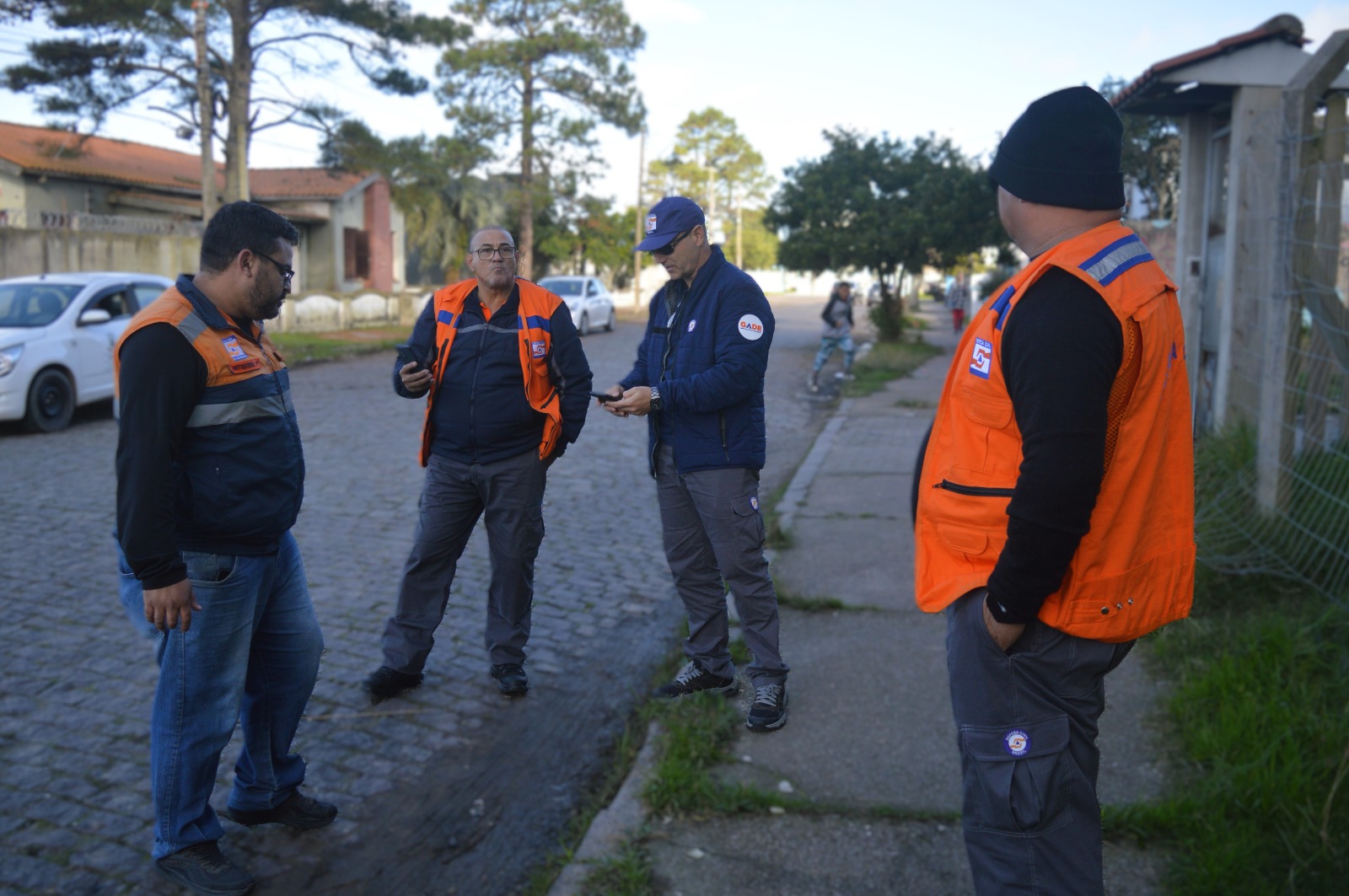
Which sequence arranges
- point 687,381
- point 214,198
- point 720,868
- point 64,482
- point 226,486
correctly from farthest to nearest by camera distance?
1. point 214,198
2. point 64,482
3. point 687,381
4. point 720,868
5. point 226,486

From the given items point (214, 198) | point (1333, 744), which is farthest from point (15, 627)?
point (214, 198)

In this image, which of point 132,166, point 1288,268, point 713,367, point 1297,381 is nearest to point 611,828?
point 713,367

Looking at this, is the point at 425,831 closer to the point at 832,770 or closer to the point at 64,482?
the point at 832,770

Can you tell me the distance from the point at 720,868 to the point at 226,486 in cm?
196

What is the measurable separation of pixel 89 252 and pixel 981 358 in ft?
85.3

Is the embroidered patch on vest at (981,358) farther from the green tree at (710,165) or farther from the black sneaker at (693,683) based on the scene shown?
the green tree at (710,165)

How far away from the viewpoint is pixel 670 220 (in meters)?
3.94

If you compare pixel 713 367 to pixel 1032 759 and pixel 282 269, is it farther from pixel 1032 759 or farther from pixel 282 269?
pixel 1032 759

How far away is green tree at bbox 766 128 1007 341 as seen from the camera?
23188 mm

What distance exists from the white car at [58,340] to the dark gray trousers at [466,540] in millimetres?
8881

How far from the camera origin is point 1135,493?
2.35 m

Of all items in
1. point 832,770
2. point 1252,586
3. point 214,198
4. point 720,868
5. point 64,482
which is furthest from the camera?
point 214,198

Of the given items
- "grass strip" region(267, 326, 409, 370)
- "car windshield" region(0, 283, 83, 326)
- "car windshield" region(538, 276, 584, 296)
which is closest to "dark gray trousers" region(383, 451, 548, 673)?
"car windshield" region(0, 283, 83, 326)

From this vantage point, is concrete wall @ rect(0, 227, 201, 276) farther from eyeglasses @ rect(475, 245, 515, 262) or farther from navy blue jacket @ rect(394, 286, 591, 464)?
eyeglasses @ rect(475, 245, 515, 262)
